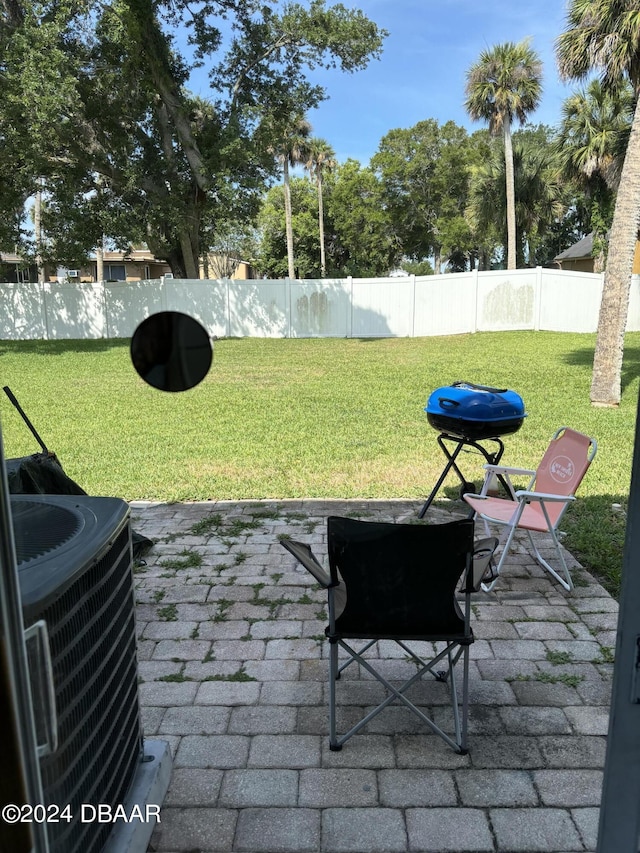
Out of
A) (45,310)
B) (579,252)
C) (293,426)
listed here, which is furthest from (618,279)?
(579,252)

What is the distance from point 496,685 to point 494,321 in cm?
1544

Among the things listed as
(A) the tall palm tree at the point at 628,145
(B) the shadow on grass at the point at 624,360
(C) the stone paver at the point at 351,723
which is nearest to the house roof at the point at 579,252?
(B) the shadow on grass at the point at 624,360

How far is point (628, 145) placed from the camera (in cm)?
866

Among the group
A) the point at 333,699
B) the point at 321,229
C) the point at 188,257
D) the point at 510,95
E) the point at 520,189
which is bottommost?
the point at 333,699

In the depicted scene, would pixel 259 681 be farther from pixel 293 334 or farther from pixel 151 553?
pixel 293 334

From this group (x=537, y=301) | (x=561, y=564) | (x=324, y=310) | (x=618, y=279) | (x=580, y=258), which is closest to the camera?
(x=561, y=564)

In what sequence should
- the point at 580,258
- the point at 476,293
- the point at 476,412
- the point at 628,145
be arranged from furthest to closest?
the point at 580,258
the point at 476,293
the point at 628,145
the point at 476,412

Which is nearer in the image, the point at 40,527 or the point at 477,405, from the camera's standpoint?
the point at 40,527

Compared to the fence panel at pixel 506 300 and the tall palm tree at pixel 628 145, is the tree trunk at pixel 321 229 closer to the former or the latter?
the fence panel at pixel 506 300

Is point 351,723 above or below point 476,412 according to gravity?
below

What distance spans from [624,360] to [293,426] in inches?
340

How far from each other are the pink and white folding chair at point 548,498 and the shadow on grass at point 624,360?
736 centimetres

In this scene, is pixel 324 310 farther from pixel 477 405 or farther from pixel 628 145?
pixel 477 405

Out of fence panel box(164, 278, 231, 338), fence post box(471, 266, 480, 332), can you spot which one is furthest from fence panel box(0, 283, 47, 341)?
fence post box(471, 266, 480, 332)
